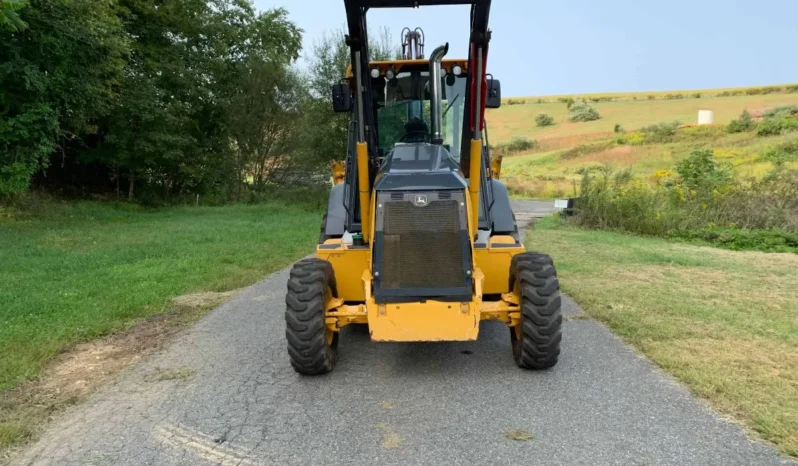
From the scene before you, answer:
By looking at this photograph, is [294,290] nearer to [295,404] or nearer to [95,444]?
[295,404]

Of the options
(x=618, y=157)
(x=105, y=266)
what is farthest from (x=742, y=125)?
(x=105, y=266)

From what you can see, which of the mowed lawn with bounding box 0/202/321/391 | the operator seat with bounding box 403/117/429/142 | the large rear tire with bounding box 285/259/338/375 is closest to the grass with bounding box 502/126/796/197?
the mowed lawn with bounding box 0/202/321/391

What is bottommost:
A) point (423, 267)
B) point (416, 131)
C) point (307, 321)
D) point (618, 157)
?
point (307, 321)

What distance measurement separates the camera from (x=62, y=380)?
192 inches

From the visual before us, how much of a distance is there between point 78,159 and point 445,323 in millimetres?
23655

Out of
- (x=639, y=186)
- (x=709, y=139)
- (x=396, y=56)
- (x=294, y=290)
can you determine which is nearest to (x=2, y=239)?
(x=294, y=290)

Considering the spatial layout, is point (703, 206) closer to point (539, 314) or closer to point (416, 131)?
point (416, 131)

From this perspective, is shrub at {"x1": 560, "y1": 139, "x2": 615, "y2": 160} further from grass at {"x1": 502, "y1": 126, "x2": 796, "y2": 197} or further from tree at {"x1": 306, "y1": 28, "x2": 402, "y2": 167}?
tree at {"x1": 306, "y1": 28, "x2": 402, "y2": 167}

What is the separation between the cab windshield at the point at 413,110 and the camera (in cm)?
607

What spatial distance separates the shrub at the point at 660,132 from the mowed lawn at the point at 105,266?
110ft

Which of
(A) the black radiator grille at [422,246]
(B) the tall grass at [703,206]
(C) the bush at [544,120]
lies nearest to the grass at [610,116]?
(C) the bush at [544,120]

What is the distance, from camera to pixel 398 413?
4145 mm

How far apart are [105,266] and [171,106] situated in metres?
15.8

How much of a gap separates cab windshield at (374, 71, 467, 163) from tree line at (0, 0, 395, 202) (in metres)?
12.2
